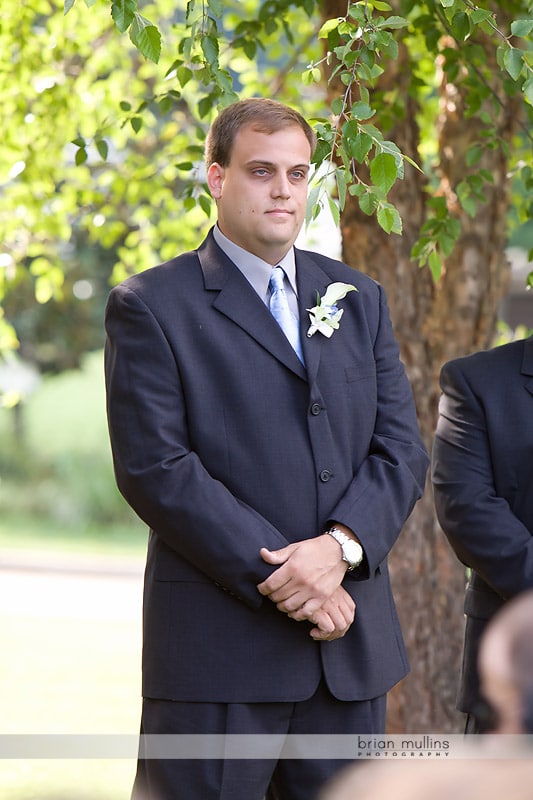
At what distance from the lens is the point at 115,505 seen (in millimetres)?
17281

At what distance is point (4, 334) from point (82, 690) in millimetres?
2836

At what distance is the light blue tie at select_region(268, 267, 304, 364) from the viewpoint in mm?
3006

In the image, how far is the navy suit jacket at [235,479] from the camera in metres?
2.79

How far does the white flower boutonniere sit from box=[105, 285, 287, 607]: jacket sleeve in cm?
37

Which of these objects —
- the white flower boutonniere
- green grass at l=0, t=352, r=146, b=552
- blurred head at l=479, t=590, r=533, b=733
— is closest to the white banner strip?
the white flower boutonniere

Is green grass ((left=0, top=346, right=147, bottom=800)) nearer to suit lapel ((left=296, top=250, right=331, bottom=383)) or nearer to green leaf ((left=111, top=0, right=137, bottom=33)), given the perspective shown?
suit lapel ((left=296, top=250, right=331, bottom=383))

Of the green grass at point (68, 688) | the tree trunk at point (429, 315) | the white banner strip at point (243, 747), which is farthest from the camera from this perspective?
the green grass at point (68, 688)

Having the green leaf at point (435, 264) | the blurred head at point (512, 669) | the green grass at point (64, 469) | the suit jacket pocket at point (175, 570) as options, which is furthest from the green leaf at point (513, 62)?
the green grass at point (64, 469)

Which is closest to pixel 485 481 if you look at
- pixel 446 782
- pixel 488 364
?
pixel 488 364

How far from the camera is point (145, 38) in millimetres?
2955

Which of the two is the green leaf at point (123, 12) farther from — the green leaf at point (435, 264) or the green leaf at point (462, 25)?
the green leaf at point (435, 264)

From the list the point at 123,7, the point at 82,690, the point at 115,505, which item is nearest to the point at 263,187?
the point at 123,7

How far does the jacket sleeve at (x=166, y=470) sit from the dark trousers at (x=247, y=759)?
0.89 ft

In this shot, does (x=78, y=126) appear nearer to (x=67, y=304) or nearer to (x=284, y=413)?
(x=284, y=413)
